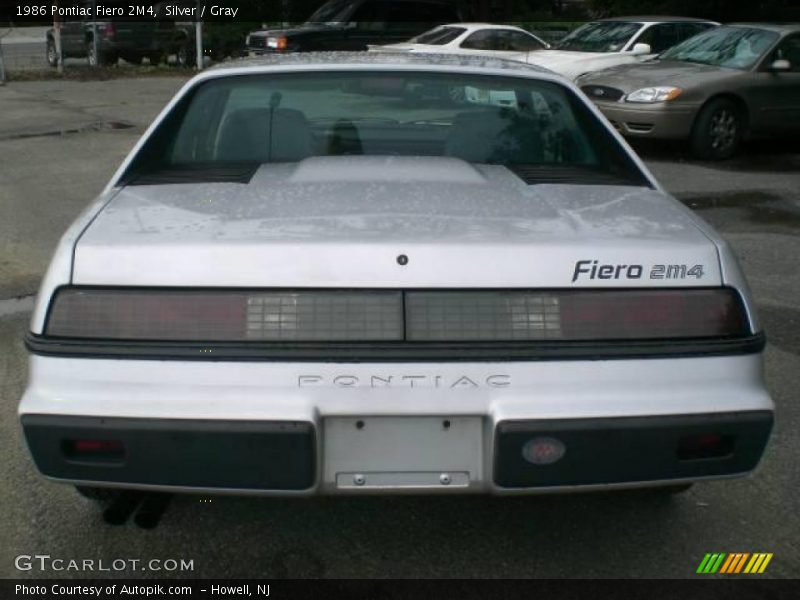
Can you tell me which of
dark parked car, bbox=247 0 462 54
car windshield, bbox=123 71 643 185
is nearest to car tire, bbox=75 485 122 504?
car windshield, bbox=123 71 643 185

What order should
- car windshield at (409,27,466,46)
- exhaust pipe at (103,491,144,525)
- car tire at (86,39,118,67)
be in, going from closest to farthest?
exhaust pipe at (103,491,144,525)
car windshield at (409,27,466,46)
car tire at (86,39,118,67)

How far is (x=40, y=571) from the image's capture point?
272 centimetres

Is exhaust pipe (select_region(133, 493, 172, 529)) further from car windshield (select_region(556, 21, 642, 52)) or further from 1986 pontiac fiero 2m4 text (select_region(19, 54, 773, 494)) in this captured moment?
car windshield (select_region(556, 21, 642, 52))

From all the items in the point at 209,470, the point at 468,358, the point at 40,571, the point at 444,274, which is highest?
the point at 444,274

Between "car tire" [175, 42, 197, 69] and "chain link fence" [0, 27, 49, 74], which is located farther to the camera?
"car tire" [175, 42, 197, 69]

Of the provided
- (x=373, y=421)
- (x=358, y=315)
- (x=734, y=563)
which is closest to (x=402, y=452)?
(x=373, y=421)

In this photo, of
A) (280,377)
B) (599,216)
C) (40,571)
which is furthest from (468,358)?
(40,571)

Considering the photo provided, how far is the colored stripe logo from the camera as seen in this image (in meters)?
2.77

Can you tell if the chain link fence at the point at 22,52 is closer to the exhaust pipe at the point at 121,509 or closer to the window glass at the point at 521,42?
Result: the window glass at the point at 521,42

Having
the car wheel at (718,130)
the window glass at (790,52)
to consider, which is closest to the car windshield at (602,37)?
the window glass at (790,52)

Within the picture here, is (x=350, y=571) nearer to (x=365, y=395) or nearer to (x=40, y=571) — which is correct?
(x=365, y=395)

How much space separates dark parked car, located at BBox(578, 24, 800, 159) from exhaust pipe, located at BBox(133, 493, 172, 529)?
807 cm

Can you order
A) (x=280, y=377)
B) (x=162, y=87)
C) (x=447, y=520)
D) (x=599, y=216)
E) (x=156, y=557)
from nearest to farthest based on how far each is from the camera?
(x=280, y=377)
(x=599, y=216)
(x=156, y=557)
(x=447, y=520)
(x=162, y=87)

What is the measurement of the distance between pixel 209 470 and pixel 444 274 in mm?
771
